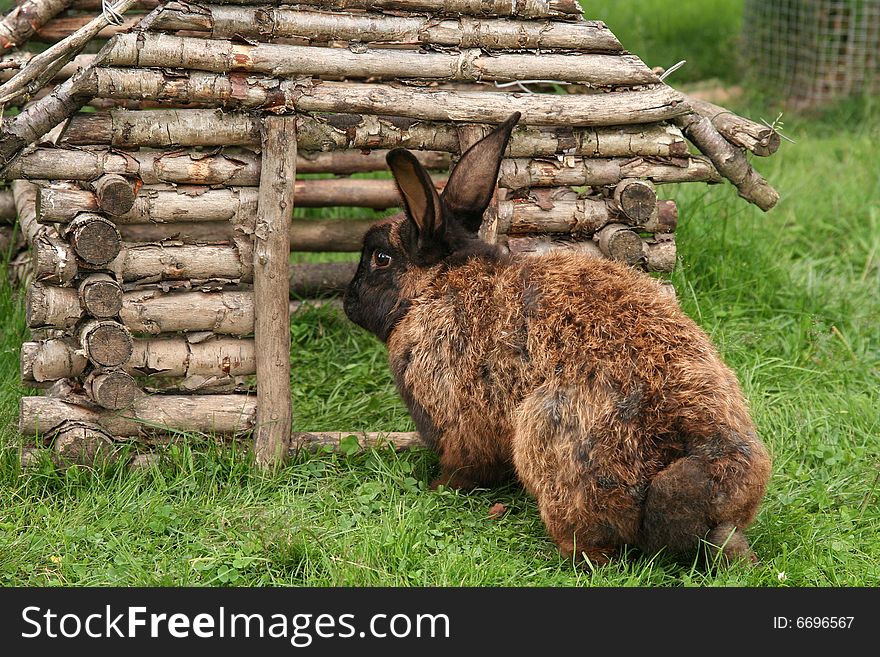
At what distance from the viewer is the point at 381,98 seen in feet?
17.1

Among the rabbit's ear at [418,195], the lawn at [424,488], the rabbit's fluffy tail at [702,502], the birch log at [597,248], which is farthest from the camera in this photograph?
the birch log at [597,248]

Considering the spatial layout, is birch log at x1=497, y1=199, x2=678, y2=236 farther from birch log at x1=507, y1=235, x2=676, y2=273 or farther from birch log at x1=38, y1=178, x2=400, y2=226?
birch log at x1=38, y1=178, x2=400, y2=226

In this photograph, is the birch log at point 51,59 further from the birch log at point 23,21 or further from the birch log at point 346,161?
the birch log at point 346,161

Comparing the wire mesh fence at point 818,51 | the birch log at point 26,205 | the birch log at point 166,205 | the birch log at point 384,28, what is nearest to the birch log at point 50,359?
the birch log at point 166,205

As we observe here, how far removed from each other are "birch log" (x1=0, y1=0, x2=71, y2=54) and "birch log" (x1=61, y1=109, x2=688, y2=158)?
4.58 ft

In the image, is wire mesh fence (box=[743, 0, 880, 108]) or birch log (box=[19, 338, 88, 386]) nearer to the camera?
birch log (box=[19, 338, 88, 386])

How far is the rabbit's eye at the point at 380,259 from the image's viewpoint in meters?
5.24

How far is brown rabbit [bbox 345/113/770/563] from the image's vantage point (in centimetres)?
428

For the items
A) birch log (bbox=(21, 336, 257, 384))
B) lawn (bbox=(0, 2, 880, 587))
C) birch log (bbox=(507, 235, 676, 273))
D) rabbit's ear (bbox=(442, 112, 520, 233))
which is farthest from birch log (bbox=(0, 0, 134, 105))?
birch log (bbox=(507, 235, 676, 273))

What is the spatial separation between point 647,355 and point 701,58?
7.39 metres

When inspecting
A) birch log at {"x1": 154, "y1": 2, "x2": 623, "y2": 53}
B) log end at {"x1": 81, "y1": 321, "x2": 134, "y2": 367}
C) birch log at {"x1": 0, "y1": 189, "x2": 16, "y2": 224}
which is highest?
birch log at {"x1": 154, "y1": 2, "x2": 623, "y2": 53}

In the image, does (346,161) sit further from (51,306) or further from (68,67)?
(51,306)

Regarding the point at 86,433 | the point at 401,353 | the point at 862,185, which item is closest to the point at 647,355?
the point at 401,353

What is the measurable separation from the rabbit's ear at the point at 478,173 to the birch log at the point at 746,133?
139 centimetres
